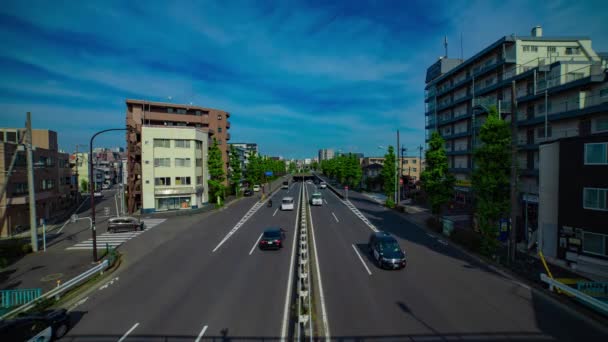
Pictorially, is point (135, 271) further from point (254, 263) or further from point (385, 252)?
point (385, 252)

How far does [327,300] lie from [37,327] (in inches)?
429

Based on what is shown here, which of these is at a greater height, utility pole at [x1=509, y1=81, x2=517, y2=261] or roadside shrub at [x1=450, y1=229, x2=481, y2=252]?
utility pole at [x1=509, y1=81, x2=517, y2=261]

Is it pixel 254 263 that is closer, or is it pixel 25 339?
pixel 25 339

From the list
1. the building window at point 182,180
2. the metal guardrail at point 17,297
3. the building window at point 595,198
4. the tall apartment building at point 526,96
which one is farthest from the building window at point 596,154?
the building window at point 182,180

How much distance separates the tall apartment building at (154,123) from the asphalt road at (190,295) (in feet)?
54.4

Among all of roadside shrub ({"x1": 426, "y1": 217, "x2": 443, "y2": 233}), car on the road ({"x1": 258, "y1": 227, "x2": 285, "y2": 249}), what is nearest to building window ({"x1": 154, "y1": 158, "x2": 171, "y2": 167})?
car on the road ({"x1": 258, "y1": 227, "x2": 285, "y2": 249})

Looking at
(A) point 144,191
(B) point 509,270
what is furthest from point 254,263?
(A) point 144,191

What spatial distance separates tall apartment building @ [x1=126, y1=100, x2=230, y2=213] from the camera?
133 feet

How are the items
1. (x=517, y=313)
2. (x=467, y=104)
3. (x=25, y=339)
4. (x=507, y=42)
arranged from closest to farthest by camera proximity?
(x=25, y=339)
(x=517, y=313)
(x=507, y=42)
(x=467, y=104)

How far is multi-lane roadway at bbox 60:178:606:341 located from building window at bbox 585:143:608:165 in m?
9.08

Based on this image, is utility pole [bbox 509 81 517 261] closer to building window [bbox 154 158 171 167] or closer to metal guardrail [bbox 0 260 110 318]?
metal guardrail [bbox 0 260 110 318]

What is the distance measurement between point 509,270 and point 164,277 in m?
20.2

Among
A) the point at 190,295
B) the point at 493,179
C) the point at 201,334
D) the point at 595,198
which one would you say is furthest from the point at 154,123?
the point at 595,198

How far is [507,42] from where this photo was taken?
34562 mm
